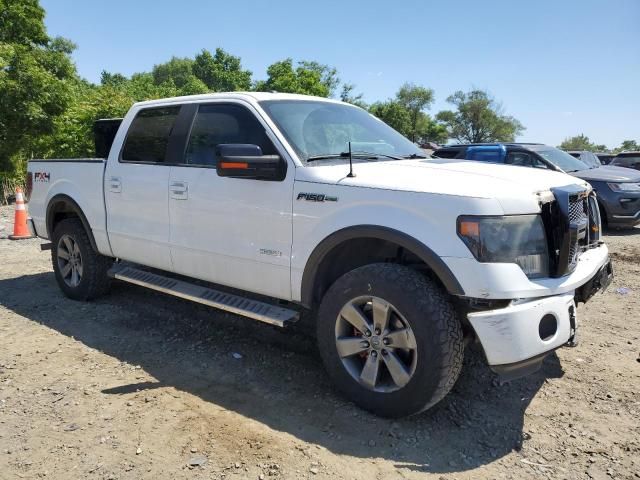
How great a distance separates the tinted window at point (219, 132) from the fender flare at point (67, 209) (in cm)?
162

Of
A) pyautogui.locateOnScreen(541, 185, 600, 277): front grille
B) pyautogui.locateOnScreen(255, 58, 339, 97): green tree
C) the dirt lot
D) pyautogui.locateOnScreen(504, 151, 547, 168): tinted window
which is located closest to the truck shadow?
the dirt lot

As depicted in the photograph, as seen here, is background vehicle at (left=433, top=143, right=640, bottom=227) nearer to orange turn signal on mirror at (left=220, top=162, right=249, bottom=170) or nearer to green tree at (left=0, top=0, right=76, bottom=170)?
orange turn signal on mirror at (left=220, top=162, right=249, bottom=170)

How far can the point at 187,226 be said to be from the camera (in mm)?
4004

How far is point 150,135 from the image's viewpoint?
4551mm

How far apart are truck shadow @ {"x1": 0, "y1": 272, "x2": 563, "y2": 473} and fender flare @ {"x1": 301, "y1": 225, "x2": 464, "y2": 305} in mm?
711

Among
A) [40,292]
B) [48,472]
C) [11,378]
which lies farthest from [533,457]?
[40,292]

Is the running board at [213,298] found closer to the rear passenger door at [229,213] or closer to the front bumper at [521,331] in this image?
the rear passenger door at [229,213]

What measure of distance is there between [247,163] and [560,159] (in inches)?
345

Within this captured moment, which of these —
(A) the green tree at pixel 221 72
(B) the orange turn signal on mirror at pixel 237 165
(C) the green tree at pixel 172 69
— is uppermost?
(C) the green tree at pixel 172 69

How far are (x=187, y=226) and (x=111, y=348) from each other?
4.02 ft

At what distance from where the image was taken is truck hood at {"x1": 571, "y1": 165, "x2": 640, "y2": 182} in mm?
9430

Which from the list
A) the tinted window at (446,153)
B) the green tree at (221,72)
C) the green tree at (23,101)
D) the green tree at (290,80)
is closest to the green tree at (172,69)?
the green tree at (221,72)

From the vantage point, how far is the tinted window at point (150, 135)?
4.38m

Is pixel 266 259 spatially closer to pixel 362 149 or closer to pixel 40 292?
pixel 362 149
